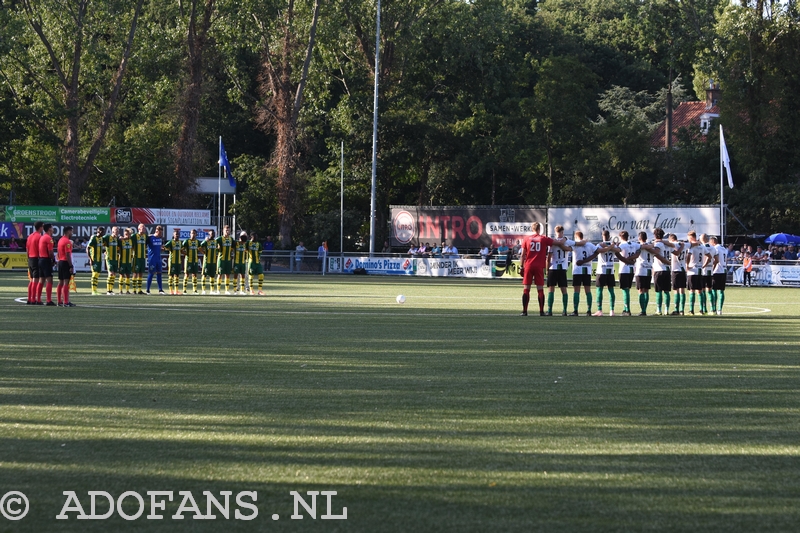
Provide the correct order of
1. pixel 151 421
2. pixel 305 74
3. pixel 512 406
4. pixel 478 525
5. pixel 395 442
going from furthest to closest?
pixel 305 74 < pixel 512 406 < pixel 151 421 < pixel 395 442 < pixel 478 525

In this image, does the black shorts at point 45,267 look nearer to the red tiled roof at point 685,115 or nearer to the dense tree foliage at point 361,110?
the dense tree foliage at point 361,110

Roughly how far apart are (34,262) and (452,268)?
1147 inches

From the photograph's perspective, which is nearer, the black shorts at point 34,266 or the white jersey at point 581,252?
the white jersey at point 581,252

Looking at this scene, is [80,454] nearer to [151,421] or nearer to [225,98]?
[151,421]

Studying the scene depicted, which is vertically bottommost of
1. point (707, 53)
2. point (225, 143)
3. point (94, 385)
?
point (94, 385)

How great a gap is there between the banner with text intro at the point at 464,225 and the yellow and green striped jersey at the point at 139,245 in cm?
2447

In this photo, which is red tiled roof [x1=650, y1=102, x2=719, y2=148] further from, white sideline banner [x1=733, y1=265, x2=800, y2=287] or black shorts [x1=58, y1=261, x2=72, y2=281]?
black shorts [x1=58, y1=261, x2=72, y2=281]

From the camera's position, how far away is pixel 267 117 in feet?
201

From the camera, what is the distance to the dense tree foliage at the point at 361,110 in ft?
193

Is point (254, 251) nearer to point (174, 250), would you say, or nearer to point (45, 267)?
point (174, 250)

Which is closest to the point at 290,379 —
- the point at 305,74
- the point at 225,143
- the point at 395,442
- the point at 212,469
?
the point at 395,442

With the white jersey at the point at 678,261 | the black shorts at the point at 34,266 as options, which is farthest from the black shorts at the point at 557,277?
the black shorts at the point at 34,266

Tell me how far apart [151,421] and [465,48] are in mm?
60136

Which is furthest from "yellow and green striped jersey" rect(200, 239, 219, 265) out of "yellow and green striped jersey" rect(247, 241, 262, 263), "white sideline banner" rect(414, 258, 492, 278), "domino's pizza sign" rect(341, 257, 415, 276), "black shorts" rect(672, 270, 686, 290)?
"domino's pizza sign" rect(341, 257, 415, 276)
